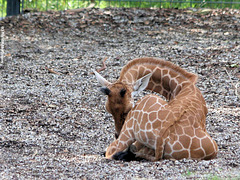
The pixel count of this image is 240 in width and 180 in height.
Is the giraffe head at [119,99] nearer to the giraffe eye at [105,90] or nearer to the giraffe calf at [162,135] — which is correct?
the giraffe eye at [105,90]

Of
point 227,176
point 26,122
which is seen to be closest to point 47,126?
point 26,122

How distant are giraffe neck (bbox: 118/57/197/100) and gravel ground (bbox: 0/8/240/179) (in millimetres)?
910

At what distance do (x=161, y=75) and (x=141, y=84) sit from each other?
47cm

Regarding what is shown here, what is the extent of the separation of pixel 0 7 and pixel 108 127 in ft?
26.1

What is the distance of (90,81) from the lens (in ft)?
28.6

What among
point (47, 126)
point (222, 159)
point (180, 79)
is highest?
point (180, 79)

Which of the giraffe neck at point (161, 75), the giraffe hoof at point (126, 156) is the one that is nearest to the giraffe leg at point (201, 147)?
the giraffe hoof at point (126, 156)

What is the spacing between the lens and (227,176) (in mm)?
4176

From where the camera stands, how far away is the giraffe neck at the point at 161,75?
5.74 m

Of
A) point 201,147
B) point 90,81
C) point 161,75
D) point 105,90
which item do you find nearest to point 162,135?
point 201,147

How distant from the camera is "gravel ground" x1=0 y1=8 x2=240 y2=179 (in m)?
4.62

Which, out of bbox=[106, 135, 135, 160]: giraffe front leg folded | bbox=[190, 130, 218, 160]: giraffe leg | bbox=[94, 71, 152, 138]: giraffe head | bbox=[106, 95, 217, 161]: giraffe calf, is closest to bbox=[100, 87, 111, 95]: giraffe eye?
bbox=[94, 71, 152, 138]: giraffe head

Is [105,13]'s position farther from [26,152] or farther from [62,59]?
[26,152]

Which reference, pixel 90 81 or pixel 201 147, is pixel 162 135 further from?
pixel 90 81
